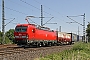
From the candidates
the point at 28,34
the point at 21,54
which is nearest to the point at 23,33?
the point at 28,34

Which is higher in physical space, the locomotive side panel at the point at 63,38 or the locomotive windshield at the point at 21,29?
the locomotive windshield at the point at 21,29

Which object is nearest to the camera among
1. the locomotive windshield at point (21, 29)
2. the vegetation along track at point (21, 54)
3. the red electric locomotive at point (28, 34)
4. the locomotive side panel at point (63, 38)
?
the vegetation along track at point (21, 54)

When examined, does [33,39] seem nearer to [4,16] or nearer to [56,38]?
[4,16]

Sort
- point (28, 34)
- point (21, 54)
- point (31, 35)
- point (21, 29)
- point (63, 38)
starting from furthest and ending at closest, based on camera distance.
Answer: point (63, 38)
point (31, 35)
point (21, 29)
point (28, 34)
point (21, 54)

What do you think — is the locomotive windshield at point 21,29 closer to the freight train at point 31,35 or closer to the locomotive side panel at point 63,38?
the freight train at point 31,35

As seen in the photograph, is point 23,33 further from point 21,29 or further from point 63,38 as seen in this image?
point 63,38

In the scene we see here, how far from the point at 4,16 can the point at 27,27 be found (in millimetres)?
9576

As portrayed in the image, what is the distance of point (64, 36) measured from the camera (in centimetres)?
5203

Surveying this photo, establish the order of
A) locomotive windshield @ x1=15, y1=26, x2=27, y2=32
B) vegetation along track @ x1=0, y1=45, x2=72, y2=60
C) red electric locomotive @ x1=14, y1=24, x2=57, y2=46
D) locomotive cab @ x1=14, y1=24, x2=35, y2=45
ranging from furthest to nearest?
locomotive windshield @ x1=15, y1=26, x2=27, y2=32
red electric locomotive @ x1=14, y1=24, x2=57, y2=46
locomotive cab @ x1=14, y1=24, x2=35, y2=45
vegetation along track @ x1=0, y1=45, x2=72, y2=60

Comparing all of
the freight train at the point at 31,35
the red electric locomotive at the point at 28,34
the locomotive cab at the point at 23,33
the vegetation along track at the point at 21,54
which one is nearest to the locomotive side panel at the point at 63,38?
the freight train at the point at 31,35

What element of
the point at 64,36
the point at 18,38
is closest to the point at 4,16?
the point at 18,38

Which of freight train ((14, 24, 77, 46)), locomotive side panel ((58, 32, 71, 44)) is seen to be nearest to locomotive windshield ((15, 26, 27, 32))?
freight train ((14, 24, 77, 46))

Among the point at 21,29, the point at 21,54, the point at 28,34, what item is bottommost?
the point at 21,54

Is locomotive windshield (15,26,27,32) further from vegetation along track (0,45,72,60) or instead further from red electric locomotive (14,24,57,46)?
vegetation along track (0,45,72,60)
